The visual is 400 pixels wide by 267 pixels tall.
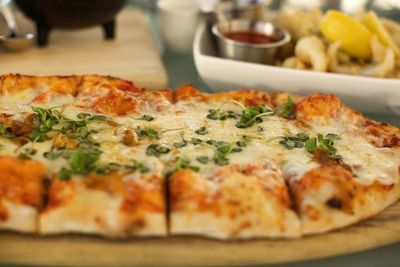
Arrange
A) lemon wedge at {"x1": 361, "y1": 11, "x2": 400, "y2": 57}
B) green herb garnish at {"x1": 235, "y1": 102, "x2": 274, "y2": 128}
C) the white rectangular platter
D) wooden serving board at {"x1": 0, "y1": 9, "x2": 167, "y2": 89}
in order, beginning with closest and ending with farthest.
→ green herb garnish at {"x1": 235, "y1": 102, "x2": 274, "y2": 128}
the white rectangular platter
wooden serving board at {"x1": 0, "y1": 9, "x2": 167, "y2": 89}
lemon wedge at {"x1": 361, "y1": 11, "x2": 400, "y2": 57}

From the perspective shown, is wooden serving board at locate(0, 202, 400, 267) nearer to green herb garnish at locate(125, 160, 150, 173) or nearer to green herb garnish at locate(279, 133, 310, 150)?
green herb garnish at locate(125, 160, 150, 173)

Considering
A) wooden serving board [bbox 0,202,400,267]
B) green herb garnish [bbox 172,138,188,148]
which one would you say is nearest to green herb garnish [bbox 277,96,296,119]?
green herb garnish [bbox 172,138,188,148]

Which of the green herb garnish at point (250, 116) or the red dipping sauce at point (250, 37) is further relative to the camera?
the red dipping sauce at point (250, 37)

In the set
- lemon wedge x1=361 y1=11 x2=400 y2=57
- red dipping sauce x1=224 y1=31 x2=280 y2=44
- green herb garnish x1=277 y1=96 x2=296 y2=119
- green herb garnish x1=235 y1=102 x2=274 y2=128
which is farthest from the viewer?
red dipping sauce x1=224 y1=31 x2=280 y2=44

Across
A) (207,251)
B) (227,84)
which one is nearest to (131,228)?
(207,251)

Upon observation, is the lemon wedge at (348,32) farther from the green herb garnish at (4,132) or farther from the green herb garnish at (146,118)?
the green herb garnish at (4,132)

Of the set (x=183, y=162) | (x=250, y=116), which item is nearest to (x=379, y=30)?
(x=250, y=116)

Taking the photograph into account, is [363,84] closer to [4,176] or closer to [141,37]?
[141,37]

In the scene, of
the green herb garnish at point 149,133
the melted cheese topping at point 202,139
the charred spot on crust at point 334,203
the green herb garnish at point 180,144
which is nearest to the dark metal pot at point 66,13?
the melted cheese topping at point 202,139
